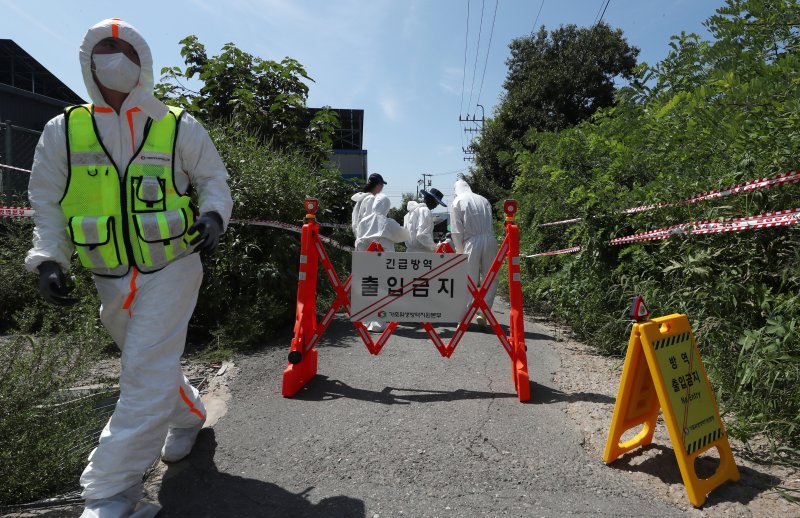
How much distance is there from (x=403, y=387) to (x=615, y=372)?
201cm

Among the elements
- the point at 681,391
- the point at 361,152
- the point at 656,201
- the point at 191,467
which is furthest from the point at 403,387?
the point at 361,152

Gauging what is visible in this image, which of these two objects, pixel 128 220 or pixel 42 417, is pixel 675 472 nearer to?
pixel 128 220

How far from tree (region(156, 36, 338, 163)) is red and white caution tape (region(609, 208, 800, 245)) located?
24.4 feet

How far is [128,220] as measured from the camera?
257cm

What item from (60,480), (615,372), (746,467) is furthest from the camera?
(615,372)

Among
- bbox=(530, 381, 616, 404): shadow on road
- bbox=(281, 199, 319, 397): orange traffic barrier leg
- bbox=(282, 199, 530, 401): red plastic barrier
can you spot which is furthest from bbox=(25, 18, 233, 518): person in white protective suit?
bbox=(530, 381, 616, 404): shadow on road

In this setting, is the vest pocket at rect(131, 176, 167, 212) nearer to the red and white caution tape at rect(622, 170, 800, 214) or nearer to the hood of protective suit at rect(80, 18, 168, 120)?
the hood of protective suit at rect(80, 18, 168, 120)

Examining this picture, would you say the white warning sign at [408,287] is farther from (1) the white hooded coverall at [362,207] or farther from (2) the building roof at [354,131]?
(2) the building roof at [354,131]

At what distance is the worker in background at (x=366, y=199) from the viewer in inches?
320

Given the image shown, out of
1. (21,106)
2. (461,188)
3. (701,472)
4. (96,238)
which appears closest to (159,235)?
(96,238)

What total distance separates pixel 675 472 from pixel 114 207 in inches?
126

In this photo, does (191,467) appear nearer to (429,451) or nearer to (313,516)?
(313,516)

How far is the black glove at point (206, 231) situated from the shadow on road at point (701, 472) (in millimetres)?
2514

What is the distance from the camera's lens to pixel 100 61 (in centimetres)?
263
